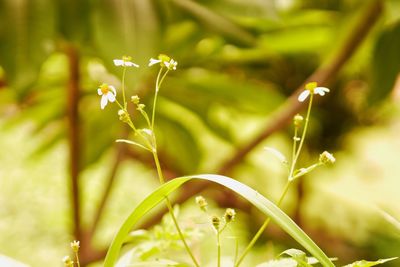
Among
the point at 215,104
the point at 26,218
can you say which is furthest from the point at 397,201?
the point at 215,104

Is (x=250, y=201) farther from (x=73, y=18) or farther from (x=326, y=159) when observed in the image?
(x=73, y=18)

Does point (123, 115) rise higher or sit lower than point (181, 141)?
lower

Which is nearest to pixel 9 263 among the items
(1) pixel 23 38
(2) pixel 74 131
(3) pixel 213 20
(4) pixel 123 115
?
(4) pixel 123 115

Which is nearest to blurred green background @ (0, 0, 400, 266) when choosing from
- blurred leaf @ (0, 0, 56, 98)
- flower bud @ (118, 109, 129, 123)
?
blurred leaf @ (0, 0, 56, 98)

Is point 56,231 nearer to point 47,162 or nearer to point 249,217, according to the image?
point 47,162

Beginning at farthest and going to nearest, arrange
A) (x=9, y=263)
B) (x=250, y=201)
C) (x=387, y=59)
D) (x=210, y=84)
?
(x=210, y=84) → (x=387, y=59) → (x=9, y=263) → (x=250, y=201)

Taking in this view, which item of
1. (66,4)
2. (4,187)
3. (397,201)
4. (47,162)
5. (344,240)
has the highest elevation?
(47,162)
